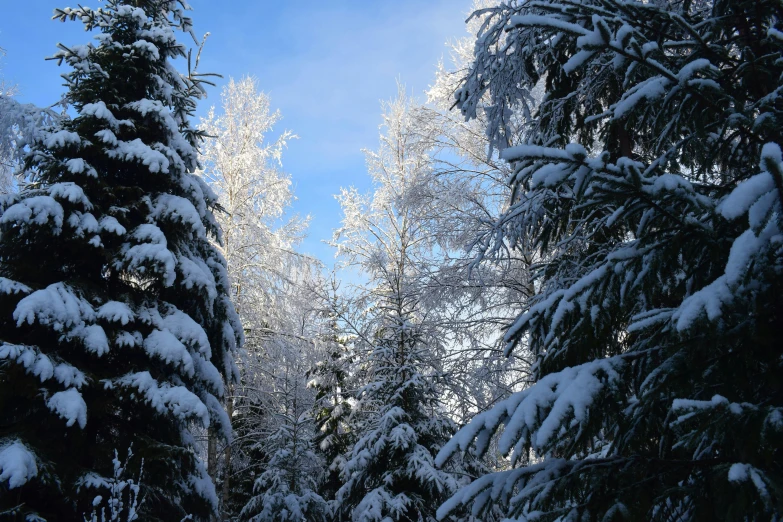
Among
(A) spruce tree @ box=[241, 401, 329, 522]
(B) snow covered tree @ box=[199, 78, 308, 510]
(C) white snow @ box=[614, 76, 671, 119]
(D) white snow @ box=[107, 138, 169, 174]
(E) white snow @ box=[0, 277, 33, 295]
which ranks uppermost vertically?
(B) snow covered tree @ box=[199, 78, 308, 510]

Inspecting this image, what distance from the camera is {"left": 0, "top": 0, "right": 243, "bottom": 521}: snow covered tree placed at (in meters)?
4.96

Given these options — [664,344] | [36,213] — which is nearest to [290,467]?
[36,213]

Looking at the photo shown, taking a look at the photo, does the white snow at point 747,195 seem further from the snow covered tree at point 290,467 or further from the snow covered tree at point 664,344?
the snow covered tree at point 290,467

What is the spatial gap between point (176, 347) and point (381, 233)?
302 inches

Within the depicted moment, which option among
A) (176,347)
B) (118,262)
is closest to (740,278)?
(176,347)

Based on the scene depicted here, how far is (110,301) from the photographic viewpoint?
18.9 feet

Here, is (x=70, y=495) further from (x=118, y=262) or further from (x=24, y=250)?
(x=24, y=250)

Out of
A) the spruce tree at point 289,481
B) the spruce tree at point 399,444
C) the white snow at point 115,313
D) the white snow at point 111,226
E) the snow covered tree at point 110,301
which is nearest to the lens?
the snow covered tree at point 110,301

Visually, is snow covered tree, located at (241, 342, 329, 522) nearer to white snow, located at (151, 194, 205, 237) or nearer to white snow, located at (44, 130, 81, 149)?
white snow, located at (151, 194, 205, 237)

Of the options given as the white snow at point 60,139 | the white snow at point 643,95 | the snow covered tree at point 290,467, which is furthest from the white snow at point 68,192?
the snow covered tree at point 290,467

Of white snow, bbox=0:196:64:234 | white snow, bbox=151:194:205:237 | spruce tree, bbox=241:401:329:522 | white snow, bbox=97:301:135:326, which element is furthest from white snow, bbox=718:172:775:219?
spruce tree, bbox=241:401:329:522

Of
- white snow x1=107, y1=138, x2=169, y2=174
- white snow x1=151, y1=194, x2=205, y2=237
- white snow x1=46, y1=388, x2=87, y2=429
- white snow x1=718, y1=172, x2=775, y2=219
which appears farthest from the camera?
white snow x1=151, y1=194, x2=205, y2=237

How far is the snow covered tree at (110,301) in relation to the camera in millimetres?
4965

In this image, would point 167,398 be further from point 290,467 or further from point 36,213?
point 290,467
